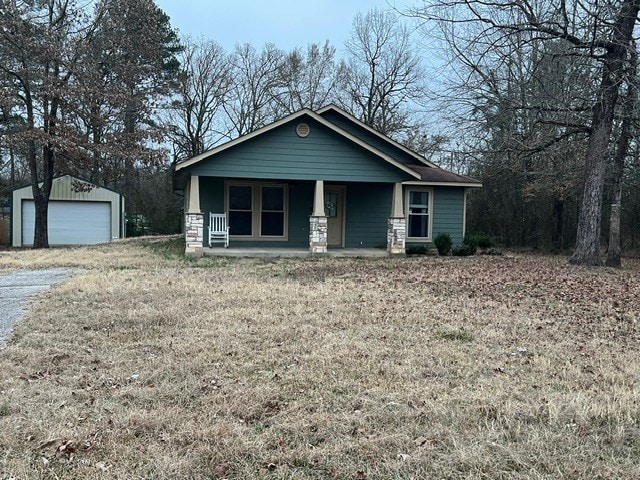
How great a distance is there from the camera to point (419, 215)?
52.4 ft

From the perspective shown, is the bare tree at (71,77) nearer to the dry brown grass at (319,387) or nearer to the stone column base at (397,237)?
the stone column base at (397,237)

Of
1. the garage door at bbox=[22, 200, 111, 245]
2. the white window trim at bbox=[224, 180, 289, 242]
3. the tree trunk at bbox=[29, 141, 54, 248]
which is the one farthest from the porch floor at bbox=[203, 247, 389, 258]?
the garage door at bbox=[22, 200, 111, 245]

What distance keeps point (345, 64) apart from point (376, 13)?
325 cm

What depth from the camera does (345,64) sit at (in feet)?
97.4

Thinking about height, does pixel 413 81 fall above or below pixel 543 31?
above

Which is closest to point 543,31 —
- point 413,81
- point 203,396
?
point 203,396

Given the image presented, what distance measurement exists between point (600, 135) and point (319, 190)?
22.6ft

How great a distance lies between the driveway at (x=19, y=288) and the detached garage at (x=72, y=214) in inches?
452

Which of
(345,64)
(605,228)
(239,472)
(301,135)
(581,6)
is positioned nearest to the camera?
(239,472)

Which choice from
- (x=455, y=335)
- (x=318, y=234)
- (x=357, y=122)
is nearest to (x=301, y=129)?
(x=357, y=122)

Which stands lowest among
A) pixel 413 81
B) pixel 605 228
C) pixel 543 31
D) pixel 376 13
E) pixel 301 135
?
pixel 605 228

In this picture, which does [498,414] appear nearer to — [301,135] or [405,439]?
[405,439]

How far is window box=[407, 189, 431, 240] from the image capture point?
52.2 ft

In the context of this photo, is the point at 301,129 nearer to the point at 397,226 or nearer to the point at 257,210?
the point at 257,210
